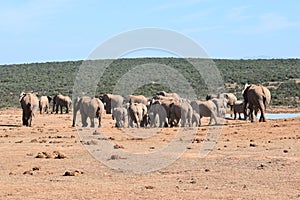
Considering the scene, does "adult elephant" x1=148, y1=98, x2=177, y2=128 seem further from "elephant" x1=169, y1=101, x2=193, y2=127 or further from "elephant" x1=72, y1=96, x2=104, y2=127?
"elephant" x1=72, y1=96, x2=104, y2=127

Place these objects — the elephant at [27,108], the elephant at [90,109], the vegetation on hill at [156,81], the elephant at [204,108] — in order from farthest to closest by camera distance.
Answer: the vegetation on hill at [156,81] < the elephant at [27,108] < the elephant at [204,108] < the elephant at [90,109]

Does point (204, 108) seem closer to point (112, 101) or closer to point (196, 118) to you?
point (196, 118)

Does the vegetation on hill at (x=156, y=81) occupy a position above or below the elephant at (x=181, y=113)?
above

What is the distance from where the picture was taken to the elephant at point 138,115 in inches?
1363

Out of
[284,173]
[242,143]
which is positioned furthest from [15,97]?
[284,173]

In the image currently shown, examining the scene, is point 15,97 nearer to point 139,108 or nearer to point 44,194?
point 139,108

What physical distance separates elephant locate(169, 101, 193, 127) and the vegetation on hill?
126 ft

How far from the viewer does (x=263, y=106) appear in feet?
116

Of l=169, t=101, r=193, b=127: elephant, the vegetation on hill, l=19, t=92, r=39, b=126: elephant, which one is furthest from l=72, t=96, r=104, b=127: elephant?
the vegetation on hill

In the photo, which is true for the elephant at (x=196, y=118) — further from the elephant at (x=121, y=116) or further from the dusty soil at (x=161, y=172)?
the dusty soil at (x=161, y=172)

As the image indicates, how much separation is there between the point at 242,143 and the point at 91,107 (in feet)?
40.5

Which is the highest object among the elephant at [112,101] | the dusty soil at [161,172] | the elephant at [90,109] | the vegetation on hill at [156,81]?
the vegetation on hill at [156,81]

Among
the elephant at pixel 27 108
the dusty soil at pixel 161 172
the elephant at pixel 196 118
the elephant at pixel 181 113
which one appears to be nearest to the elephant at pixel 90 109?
the elephant at pixel 27 108

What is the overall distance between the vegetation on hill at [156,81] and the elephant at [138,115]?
3731 cm
